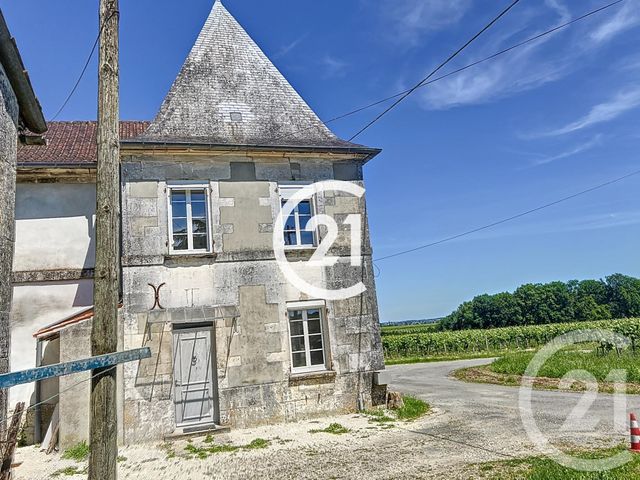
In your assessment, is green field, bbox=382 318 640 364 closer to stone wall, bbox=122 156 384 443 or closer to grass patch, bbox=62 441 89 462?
stone wall, bbox=122 156 384 443

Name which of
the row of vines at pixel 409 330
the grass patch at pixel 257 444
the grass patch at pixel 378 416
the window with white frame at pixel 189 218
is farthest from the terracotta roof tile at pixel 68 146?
the row of vines at pixel 409 330

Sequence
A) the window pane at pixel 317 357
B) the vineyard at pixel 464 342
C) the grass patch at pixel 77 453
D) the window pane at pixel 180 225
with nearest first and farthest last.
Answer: the grass patch at pixel 77 453, the window pane at pixel 180 225, the window pane at pixel 317 357, the vineyard at pixel 464 342

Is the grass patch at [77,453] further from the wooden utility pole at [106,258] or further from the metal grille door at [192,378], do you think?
the wooden utility pole at [106,258]

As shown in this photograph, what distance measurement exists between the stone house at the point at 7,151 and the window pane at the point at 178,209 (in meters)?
4.69

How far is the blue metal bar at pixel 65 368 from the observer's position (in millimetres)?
3240

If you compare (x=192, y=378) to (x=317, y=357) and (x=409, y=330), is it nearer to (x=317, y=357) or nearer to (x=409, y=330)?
(x=317, y=357)

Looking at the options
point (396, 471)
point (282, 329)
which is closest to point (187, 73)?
point (282, 329)

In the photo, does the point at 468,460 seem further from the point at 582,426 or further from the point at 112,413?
the point at 112,413

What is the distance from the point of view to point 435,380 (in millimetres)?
17000

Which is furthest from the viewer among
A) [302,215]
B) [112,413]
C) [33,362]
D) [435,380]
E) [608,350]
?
[608,350]

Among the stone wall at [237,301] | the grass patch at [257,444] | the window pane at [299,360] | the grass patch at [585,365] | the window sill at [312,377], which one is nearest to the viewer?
the grass patch at [257,444]

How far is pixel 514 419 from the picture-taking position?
857cm

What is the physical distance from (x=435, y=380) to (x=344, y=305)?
8736 millimetres

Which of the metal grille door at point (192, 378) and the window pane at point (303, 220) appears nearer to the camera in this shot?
the metal grille door at point (192, 378)
